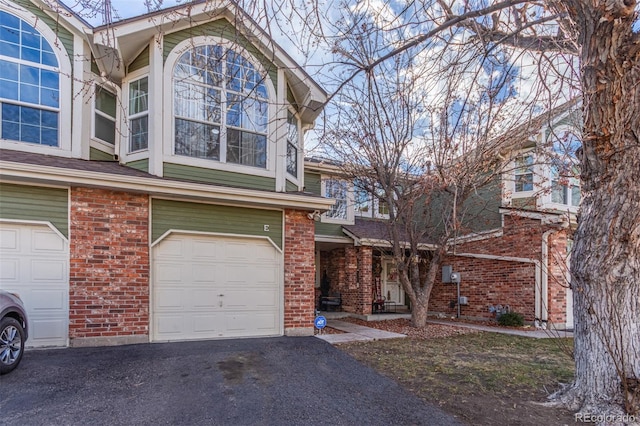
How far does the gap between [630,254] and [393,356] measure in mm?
4046

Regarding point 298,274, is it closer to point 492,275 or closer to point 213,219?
point 213,219

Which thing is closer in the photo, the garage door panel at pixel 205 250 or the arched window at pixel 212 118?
the garage door panel at pixel 205 250

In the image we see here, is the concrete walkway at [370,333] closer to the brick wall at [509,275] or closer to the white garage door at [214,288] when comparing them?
the brick wall at [509,275]

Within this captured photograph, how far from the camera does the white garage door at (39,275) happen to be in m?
6.22

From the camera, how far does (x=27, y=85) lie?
705cm

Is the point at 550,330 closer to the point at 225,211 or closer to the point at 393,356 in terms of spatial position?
the point at 393,356

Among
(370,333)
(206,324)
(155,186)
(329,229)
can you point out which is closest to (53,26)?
(155,186)

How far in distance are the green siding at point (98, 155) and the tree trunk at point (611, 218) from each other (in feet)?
27.0

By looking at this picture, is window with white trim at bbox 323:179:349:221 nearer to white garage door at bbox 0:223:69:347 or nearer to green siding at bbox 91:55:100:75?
green siding at bbox 91:55:100:75

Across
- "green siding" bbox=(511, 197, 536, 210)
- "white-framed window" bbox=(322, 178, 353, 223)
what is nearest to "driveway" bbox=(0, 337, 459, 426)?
"white-framed window" bbox=(322, 178, 353, 223)

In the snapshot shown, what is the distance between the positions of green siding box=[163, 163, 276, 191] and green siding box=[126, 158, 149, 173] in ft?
1.26

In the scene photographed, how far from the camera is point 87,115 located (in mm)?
Answer: 7531

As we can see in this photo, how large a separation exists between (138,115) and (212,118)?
148 cm

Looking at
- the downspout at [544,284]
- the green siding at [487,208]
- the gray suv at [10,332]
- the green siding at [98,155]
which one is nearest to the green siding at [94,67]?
the green siding at [98,155]
